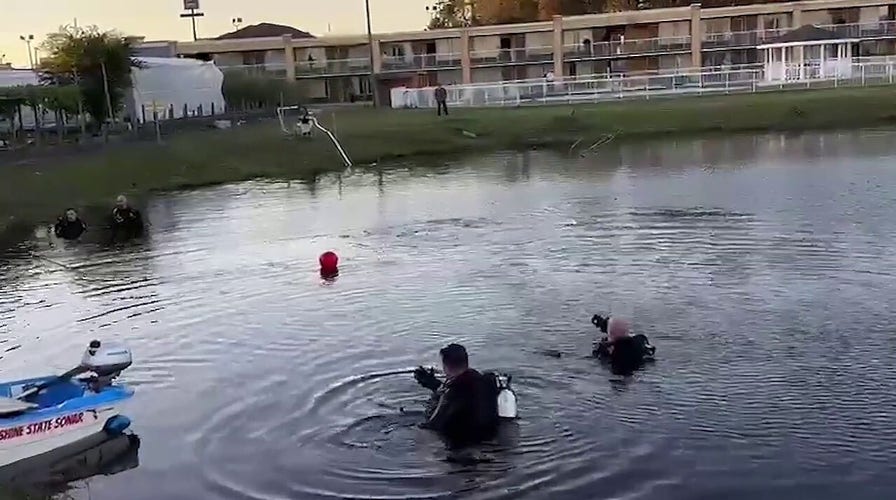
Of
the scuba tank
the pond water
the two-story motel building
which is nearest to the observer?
the pond water

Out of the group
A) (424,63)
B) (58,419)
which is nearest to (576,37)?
(424,63)

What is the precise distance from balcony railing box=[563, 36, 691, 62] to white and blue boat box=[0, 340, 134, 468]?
72.2m

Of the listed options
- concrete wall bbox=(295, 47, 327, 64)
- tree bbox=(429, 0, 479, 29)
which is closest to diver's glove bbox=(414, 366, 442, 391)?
concrete wall bbox=(295, 47, 327, 64)

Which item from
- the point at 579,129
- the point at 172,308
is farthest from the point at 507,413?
the point at 579,129

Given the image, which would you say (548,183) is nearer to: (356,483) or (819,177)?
(819,177)

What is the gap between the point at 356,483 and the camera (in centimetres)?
1121

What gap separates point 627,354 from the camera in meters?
14.0

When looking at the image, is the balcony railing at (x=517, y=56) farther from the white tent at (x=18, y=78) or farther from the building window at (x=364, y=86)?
the white tent at (x=18, y=78)

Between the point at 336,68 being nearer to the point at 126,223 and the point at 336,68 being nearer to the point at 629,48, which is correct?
the point at 629,48

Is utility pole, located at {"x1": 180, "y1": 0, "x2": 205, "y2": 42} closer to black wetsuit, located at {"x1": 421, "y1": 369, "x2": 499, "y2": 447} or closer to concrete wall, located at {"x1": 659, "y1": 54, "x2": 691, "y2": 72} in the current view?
concrete wall, located at {"x1": 659, "y1": 54, "x2": 691, "y2": 72}

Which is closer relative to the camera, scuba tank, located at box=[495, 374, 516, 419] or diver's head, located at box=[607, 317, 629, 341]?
scuba tank, located at box=[495, 374, 516, 419]

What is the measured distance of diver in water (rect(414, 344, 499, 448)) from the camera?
11742 millimetres

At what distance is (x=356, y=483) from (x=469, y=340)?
4.95 metres

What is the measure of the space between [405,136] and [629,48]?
3722 centimetres
